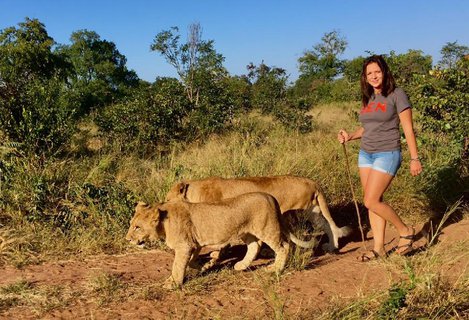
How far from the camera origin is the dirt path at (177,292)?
392 centimetres

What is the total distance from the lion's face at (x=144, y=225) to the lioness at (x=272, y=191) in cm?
107

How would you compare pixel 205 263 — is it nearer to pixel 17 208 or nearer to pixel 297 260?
pixel 297 260

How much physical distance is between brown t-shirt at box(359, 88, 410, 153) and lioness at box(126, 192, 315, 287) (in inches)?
51.2

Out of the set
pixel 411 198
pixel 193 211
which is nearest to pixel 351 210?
pixel 411 198

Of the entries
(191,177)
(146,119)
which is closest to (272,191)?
(191,177)

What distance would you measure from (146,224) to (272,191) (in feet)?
6.17

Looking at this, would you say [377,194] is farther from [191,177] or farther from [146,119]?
[146,119]

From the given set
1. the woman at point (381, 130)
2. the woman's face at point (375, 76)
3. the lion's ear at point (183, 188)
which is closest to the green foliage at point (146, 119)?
the lion's ear at point (183, 188)

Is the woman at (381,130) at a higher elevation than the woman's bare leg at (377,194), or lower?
higher

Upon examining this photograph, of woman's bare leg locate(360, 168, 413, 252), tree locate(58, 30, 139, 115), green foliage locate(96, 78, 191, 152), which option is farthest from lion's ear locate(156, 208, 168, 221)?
tree locate(58, 30, 139, 115)

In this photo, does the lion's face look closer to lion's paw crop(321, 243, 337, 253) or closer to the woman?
the woman

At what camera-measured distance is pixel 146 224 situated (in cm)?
467

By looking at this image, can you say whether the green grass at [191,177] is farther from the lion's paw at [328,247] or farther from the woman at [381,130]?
the woman at [381,130]

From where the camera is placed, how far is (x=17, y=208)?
20.3ft
